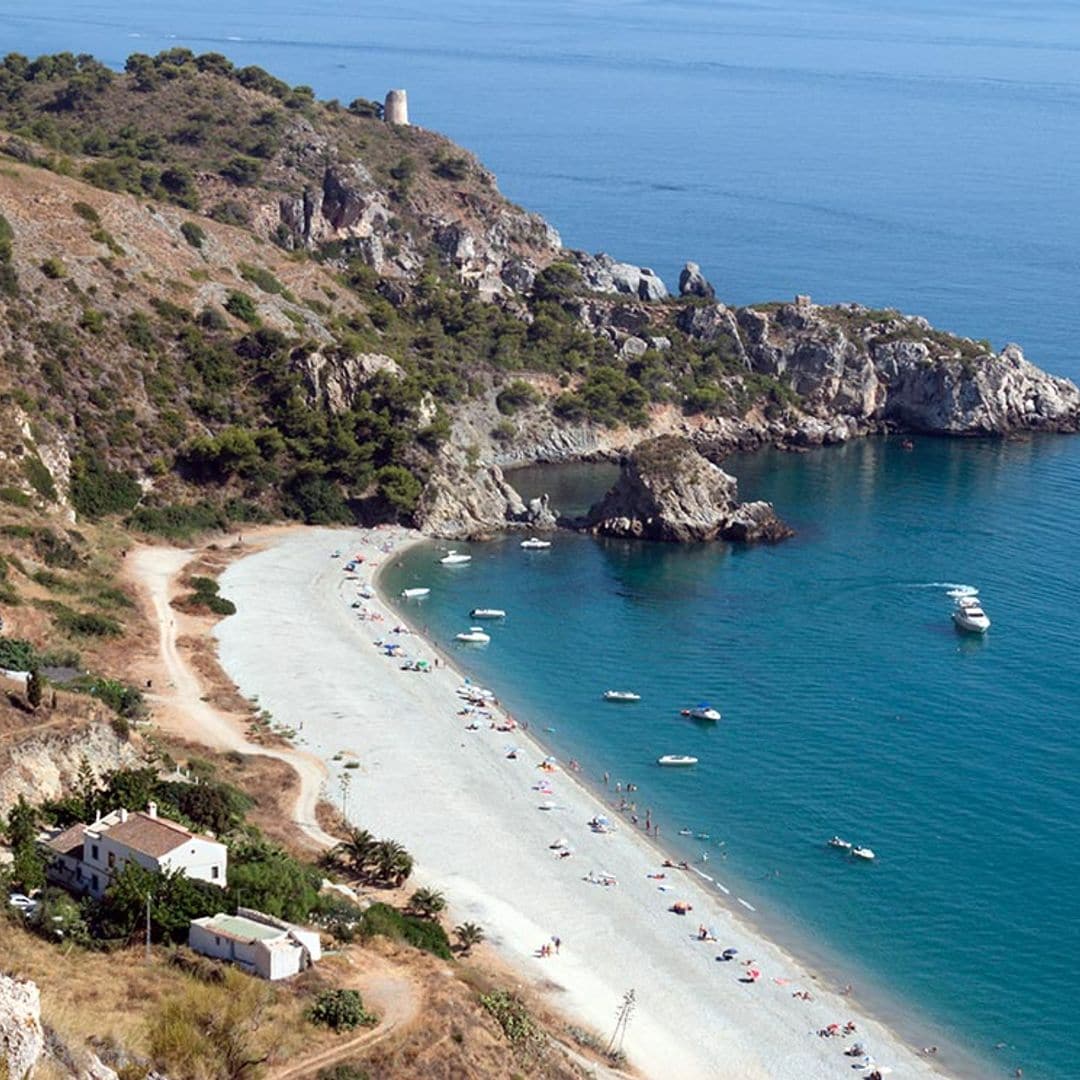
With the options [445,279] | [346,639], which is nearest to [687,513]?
[346,639]

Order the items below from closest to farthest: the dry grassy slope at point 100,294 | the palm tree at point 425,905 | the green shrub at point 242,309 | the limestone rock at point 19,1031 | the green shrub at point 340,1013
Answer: the limestone rock at point 19,1031
the green shrub at point 340,1013
the palm tree at point 425,905
the dry grassy slope at point 100,294
the green shrub at point 242,309

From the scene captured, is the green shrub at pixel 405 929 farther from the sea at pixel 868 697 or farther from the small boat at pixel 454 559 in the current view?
the small boat at pixel 454 559

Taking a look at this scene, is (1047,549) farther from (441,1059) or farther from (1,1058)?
(1,1058)

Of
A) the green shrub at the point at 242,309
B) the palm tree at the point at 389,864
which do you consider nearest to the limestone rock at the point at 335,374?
the green shrub at the point at 242,309

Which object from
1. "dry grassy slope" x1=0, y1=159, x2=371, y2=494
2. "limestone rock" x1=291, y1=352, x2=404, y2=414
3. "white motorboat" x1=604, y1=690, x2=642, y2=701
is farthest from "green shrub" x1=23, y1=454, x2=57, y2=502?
"white motorboat" x1=604, y1=690, x2=642, y2=701

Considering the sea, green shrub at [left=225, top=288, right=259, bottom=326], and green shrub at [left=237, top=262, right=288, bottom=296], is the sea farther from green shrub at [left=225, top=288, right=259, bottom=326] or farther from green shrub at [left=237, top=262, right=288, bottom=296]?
green shrub at [left=237, top=262, right=288, bottom=296]

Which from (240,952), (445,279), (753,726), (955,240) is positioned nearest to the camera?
(240,952)

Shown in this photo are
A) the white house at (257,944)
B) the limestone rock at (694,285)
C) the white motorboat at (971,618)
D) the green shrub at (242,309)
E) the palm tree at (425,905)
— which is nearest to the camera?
the white house at (257,944)
